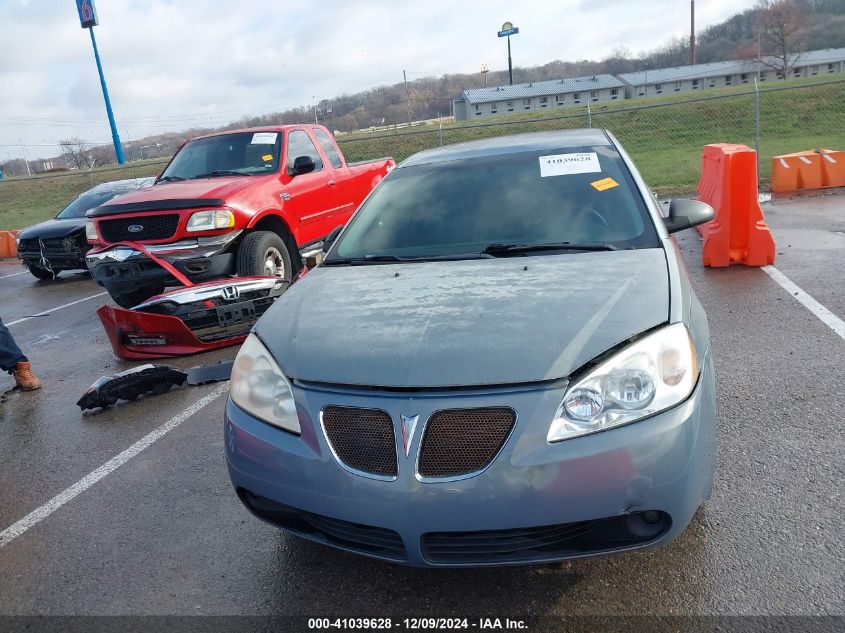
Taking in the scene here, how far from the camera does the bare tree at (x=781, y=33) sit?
71.6m

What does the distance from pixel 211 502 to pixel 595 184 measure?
252cm

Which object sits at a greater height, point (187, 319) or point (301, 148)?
point (301, 148)

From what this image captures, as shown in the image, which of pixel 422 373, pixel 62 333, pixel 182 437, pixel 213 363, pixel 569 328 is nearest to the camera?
pixel 422 373

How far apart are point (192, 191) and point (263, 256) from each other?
98 cm

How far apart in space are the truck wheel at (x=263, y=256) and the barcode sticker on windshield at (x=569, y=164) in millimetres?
3740

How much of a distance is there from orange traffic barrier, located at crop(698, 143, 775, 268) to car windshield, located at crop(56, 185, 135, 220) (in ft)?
32.0

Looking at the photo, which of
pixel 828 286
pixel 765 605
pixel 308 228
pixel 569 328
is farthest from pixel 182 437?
pixel 828 286

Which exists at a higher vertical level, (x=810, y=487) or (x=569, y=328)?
(x=569, y=328)

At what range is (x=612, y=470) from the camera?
205 cm

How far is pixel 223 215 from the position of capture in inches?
259

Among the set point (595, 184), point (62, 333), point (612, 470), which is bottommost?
point (62, 333)

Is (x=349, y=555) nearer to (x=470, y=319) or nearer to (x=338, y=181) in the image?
(x=470, y=319)

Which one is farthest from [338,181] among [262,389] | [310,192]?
[262,389]

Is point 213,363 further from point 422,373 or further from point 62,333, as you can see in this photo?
point 422,373
